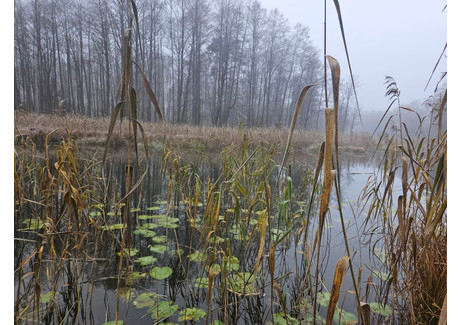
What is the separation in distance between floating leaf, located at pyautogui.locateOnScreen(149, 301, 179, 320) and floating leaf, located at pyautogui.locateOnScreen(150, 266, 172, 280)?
0.61ft

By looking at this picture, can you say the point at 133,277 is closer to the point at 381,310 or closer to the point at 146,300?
the point at 146,300

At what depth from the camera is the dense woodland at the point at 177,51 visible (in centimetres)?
712

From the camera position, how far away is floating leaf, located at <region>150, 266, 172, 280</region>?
124 centimetres

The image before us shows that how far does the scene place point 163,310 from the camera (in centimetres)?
102

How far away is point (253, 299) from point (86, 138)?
4746 millimetres

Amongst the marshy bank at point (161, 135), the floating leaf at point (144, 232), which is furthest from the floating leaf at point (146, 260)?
the marshy bank at point (161, 135)

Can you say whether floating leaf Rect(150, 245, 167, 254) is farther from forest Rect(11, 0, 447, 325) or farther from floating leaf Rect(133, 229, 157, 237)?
floating leaf Rect(133, 229, 157, 237)

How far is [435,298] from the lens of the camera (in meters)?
0.87

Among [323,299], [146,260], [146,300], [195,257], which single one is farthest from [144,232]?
[323,299]

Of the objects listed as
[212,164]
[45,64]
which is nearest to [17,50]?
[45,64]

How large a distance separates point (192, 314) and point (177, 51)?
34.0 ft

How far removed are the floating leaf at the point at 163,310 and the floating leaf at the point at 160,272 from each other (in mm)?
186
